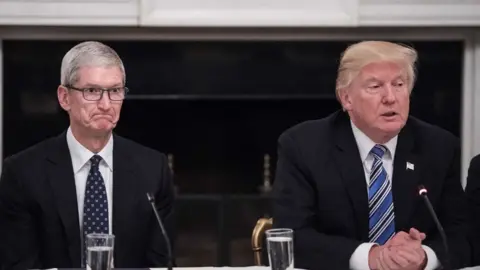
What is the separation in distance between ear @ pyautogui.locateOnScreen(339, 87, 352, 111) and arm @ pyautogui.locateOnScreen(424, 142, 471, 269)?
0.31 metres

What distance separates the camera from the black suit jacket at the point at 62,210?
2.36 metres

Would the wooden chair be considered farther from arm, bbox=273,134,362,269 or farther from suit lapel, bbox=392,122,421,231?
suit lapel, bbox=392,122,421,231

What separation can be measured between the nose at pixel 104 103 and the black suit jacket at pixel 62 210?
0.51 ft

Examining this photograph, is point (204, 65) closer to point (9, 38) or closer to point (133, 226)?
point (9, 38)

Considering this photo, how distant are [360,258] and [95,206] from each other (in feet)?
2.12

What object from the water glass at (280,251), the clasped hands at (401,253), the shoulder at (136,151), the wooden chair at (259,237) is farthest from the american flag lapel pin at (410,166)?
the shoulder at (136,151)

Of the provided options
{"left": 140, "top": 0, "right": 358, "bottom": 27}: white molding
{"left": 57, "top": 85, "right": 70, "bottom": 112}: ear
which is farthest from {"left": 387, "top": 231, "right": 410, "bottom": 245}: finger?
{"left": 140, "top": 0, "right": 358, "bottom": 27}: white molding

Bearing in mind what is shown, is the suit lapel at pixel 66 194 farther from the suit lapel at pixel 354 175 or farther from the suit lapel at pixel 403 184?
the suit lapel at pixel 403 184

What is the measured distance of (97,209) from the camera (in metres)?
2.37

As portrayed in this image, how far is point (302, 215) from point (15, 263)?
0.70 meters

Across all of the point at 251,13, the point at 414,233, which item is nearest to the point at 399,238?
the point at 414,233

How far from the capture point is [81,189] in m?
2.39

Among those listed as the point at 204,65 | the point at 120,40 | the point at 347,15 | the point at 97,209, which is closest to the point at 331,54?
the point at 347,15

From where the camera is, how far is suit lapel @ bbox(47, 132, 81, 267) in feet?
7.72
